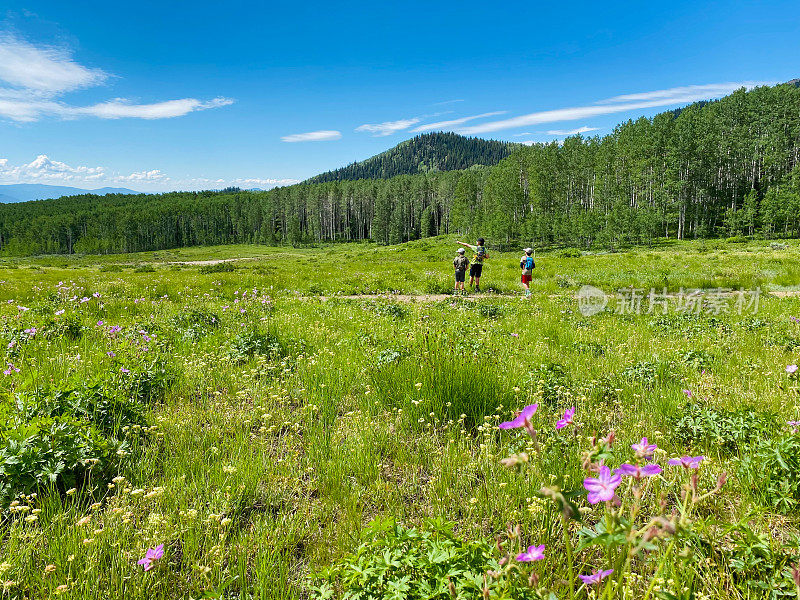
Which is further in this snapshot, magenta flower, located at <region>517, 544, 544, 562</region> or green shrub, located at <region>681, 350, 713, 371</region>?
green shrub, located at <region>681, 350, 713, 371</region>

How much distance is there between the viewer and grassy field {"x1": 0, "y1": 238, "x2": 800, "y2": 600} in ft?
7.63

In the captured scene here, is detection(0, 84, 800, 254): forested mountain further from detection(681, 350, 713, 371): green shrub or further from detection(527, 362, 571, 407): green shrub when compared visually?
detection(527, 362, 571, 407): green shrub

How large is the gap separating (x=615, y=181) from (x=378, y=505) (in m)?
86.3

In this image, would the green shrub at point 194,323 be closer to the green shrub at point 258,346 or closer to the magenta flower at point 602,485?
the green shrub at point 258,346

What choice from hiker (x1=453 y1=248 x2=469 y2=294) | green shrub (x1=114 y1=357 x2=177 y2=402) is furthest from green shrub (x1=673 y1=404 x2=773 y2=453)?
hiker (x1=453 y1=248 x2=469 y2=294)

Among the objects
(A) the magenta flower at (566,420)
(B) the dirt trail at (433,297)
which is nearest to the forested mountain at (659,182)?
(B) the dirt trail at (433,297)

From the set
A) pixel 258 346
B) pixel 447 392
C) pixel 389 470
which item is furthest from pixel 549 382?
pixel 258 346

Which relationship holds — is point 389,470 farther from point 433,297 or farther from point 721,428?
point 433,297

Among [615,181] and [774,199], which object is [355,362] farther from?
[615,181]

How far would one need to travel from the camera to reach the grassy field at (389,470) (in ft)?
7.63

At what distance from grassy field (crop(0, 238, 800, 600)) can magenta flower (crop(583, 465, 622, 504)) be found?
0.04 feet

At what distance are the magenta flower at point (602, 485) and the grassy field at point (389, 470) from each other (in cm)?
1

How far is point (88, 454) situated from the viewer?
3.58 metres

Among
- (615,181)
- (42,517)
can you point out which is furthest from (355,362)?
(615,181)
